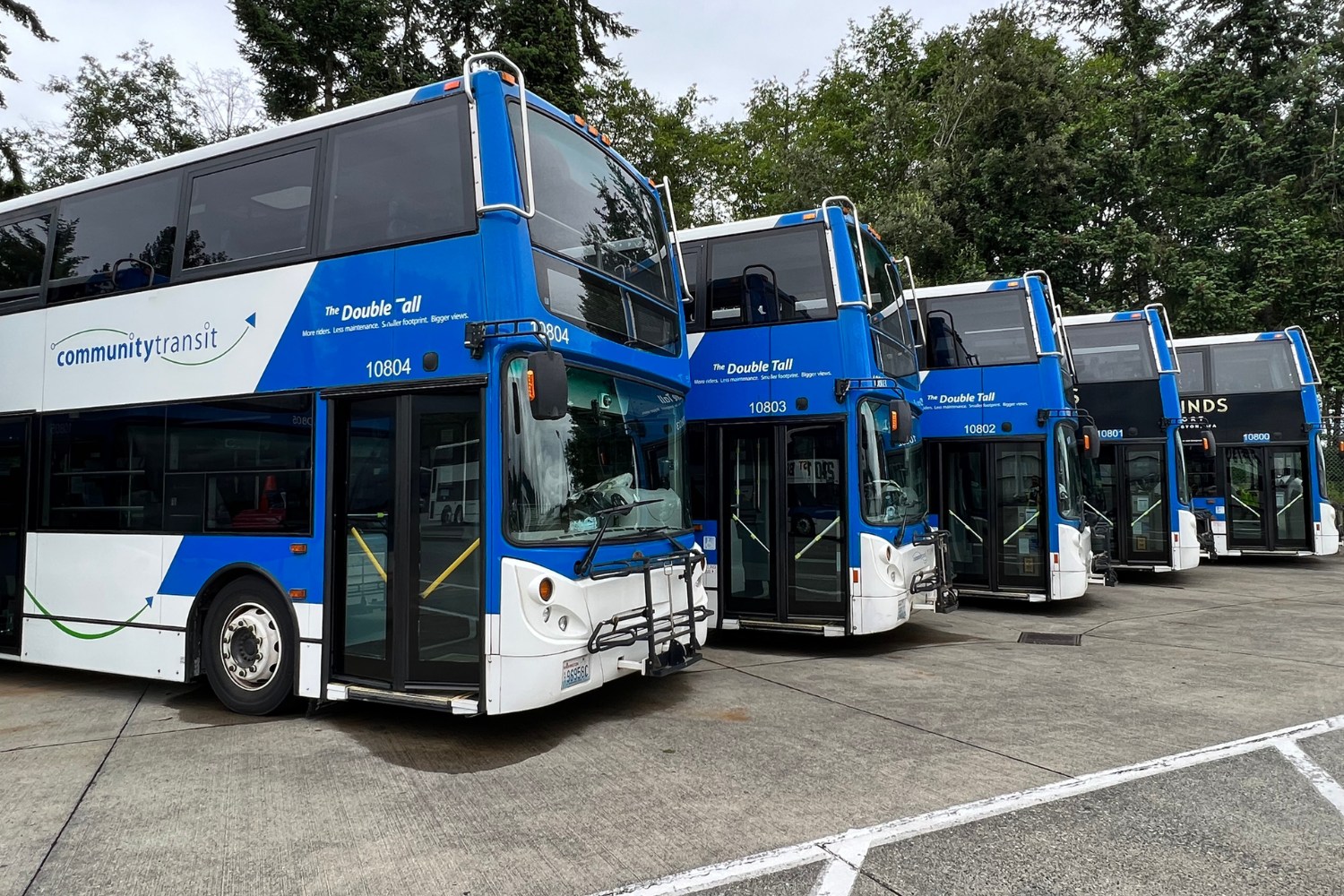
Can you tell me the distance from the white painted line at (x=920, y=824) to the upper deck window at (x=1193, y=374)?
14.3 m

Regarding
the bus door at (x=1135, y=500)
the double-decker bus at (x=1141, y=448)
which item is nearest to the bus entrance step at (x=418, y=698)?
the double-decker bus at (x=1141, y=448)

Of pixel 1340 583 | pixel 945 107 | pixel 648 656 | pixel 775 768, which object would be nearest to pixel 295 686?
pixel 648 656

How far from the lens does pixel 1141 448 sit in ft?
48.2

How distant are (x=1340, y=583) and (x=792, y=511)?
12.1 m

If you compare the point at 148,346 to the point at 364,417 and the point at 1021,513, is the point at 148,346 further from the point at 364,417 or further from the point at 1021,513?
the point at 1021,513

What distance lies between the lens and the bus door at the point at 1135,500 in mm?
14555

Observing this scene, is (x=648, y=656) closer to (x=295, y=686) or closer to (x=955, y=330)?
(x=295, y=686)

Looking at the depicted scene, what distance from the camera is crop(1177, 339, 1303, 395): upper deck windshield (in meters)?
17.5

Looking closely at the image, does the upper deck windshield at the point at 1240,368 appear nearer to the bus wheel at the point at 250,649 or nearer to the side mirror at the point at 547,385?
the side mirror at the point at 547,385

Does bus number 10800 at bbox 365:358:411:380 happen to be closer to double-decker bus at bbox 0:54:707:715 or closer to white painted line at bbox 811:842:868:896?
double-decker bus at bbox 0:54:707:715

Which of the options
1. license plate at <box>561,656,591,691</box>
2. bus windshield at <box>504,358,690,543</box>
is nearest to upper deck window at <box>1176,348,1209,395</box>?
bus windshield at <box>504,358,690,543</box>

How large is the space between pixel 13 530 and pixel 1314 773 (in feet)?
31.8

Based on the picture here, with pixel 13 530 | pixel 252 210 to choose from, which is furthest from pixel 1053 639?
pixel 13 530

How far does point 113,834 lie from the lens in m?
4.26
